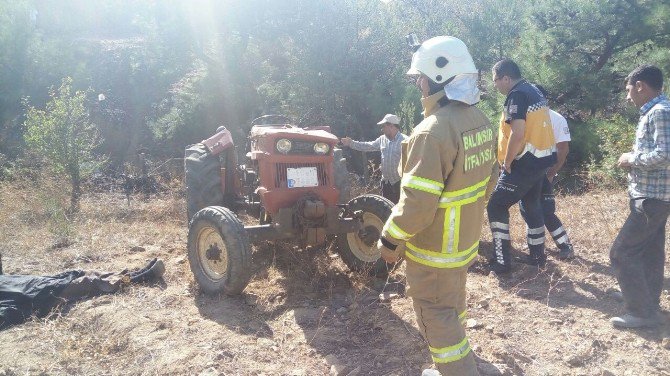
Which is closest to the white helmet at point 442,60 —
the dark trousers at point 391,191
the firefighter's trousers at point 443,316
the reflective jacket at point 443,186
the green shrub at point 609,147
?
the reflective jacket at point 443,186

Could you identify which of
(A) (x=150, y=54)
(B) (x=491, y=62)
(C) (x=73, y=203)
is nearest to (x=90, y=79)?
(A) (x=150, y=54)

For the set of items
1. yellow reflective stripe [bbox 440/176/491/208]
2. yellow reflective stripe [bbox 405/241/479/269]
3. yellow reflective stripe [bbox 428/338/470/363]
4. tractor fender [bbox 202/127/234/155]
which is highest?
tractor fender [bbox 202/127/234/155]

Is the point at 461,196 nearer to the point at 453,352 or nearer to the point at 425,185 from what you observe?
the point at 425,185

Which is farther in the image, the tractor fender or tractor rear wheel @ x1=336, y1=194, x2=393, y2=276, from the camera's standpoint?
the tractor fender

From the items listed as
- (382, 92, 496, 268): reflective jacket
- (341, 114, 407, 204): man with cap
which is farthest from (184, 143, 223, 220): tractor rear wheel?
(382, 92, 496, 268): reflective jacket

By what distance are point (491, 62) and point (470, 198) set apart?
11421 mm

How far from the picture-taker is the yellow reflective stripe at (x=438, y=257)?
290 centimetres

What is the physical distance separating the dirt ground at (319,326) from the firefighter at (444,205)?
713 millimetres

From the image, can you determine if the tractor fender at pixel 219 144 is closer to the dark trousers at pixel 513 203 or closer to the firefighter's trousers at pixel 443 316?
the dark trousers at pixel 513 203

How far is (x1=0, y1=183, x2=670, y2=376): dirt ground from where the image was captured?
3.60 metres

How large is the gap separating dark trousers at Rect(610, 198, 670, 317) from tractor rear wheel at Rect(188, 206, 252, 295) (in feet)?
9.05

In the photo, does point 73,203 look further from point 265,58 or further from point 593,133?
point 593,133

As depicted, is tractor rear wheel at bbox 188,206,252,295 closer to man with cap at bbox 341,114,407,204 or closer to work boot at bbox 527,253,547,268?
man with cap at bbox 341,114,407,204

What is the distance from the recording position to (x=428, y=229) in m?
2.91
